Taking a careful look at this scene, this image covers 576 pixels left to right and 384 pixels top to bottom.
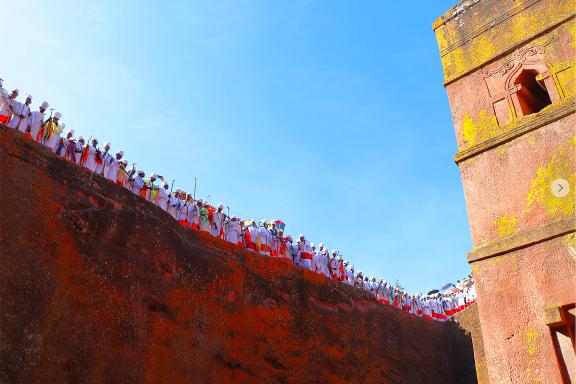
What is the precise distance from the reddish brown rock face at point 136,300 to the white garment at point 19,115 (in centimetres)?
153

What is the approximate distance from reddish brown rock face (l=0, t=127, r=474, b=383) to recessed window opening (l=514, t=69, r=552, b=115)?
19.8ft

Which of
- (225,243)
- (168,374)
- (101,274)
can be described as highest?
(225,243)

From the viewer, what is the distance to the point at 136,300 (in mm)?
8461

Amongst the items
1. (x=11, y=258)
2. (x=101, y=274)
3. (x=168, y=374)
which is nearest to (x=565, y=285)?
(x=168, y=374)

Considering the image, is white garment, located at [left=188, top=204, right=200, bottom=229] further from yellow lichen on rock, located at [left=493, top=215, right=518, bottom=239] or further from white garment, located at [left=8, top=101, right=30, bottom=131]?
yellow lichen on rock, located at [left=493, top=215, right=518, bottom=239]

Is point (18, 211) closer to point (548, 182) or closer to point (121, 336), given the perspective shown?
Answer: point (121, 336)

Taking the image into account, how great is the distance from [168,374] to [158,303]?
1.15 metres

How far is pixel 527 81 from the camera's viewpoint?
786cm

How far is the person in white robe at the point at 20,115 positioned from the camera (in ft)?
30.1

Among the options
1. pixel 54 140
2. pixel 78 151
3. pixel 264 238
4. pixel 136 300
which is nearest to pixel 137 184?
pixel 78 151

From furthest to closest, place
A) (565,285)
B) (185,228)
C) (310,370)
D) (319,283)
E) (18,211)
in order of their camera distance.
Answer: (319,283), (310,370), (185,228), (18,211), (565,285)

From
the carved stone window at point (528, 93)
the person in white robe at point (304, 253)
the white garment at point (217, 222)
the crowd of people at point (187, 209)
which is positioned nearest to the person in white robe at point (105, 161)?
the crowd of people at point (187, 209)

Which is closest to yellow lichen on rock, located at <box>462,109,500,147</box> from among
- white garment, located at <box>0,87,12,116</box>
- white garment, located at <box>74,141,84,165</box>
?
white garment, located at <box>74,141,84,165</box>

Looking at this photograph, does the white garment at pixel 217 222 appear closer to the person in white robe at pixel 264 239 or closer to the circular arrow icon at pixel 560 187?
the person in white robe at pixel 264 239
